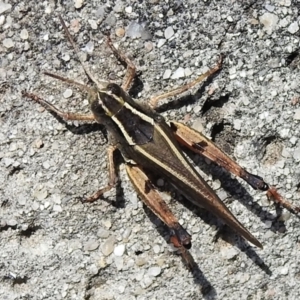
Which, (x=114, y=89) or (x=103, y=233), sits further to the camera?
(x=103, y=233)

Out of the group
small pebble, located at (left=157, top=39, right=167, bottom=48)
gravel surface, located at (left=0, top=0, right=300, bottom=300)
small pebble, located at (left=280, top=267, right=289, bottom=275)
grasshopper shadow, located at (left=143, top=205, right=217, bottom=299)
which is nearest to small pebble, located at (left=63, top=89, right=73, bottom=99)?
gravel surface, located at (left=0, top=0, right=300, bottom=300)

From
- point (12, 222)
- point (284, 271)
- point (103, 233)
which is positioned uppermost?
point (12, 222)

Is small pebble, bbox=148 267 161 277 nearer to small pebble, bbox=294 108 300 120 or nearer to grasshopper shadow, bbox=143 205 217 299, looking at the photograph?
grasshopper shadow, bbox=143 205 217 299

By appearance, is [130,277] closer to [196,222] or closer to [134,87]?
[196,222]

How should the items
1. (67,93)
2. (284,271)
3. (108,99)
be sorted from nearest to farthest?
(108,99) < (67,93) < (284,271)

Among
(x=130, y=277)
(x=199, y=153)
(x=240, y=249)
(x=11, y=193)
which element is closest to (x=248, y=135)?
(x=199, y=153)

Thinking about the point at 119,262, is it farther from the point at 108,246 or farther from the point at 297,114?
the point at 297,114

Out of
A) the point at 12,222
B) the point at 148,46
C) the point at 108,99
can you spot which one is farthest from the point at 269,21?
the point at 12,222
